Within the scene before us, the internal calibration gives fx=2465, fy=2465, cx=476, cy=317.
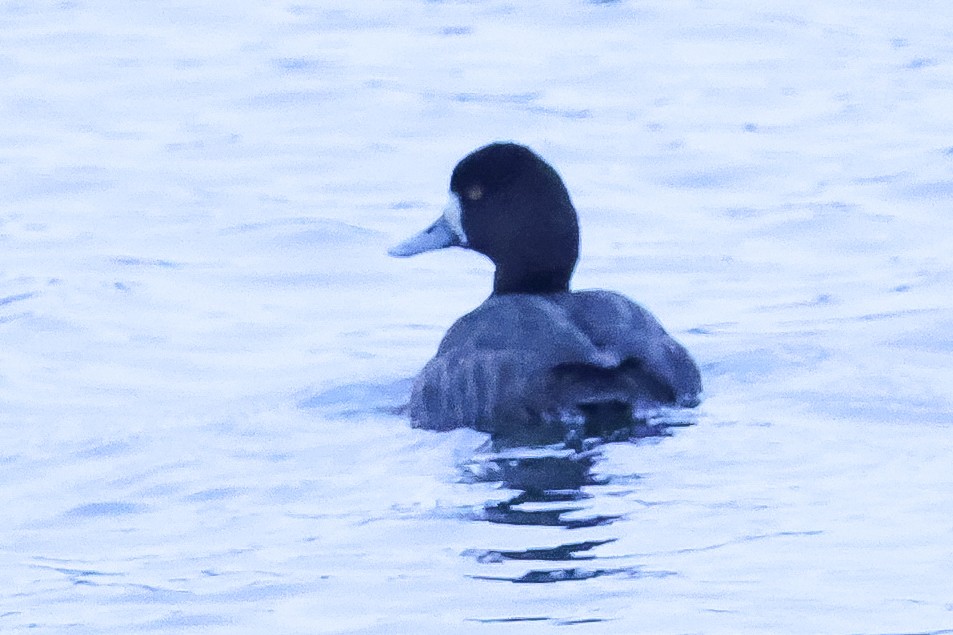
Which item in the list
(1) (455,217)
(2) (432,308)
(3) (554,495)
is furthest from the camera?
(2) (432,308)

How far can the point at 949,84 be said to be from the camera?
17531mm

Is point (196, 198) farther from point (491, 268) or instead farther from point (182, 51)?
point (182, 51)

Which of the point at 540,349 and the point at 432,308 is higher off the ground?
the point at 540,349

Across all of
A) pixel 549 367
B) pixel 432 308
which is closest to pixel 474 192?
pixel 549 367

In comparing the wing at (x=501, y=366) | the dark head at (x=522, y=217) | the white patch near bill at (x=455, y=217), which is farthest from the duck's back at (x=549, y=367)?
the white patch near bill at (x=455, y=217)

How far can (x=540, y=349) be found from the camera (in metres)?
9.11

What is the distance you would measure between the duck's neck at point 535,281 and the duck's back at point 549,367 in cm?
51

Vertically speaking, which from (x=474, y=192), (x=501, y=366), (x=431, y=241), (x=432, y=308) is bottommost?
(x=432, y=308)

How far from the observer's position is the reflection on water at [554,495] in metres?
7.64

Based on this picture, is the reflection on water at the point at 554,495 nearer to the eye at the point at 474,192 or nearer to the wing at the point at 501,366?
the wing at the point at 501,366

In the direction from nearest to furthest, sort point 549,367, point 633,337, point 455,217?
point 549,367, point 633,337, point 455,217

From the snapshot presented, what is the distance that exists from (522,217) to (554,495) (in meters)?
1.91

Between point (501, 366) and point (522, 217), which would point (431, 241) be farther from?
point (501, 366)

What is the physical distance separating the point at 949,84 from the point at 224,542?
1054cm
